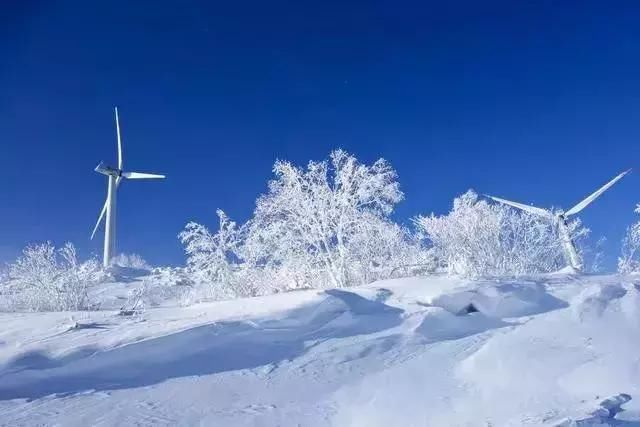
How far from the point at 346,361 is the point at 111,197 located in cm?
4099

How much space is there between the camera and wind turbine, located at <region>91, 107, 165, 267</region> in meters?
43.2

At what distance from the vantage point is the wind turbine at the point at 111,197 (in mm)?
43219

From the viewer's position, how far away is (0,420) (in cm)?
732

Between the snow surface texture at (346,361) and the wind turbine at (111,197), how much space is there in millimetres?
30974

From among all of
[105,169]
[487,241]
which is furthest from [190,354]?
[105,169]

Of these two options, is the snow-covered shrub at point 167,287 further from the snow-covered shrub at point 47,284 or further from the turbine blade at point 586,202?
the turbine blade at point 586,202

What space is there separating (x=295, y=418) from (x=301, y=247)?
18.7 meters

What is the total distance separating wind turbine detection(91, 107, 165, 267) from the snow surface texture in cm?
3097

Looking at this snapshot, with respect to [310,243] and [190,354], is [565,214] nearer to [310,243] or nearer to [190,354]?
[310,243]

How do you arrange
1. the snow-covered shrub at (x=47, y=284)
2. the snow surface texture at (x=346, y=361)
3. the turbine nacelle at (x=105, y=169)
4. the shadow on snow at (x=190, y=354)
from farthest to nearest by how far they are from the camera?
the turbine nacelle at (x=105, y=169)
the snow-covered shrub at (x=47, y=284)
the shadow on snow at (x=190, y=354)
the snow surface texture at (x=346, y=361)

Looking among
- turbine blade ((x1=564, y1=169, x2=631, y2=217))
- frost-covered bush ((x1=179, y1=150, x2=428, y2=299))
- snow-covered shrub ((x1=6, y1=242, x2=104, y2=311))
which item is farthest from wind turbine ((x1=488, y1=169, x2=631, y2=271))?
snow-covered shrub ((x1=6, y1=242, x2=104, y2=311))

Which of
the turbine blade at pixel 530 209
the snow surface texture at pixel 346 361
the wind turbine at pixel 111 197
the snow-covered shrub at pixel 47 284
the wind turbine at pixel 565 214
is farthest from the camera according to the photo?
the wind turbine at pixel 111 197

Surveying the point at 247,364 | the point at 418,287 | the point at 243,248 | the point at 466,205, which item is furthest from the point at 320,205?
the point at 247,364

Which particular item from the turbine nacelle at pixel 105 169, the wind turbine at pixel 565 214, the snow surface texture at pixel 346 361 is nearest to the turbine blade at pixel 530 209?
the wind turbine at pixel 565 214
